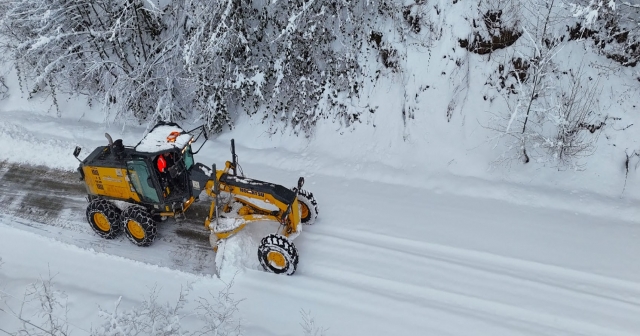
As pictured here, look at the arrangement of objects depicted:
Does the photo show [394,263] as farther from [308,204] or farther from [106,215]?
[106,215]

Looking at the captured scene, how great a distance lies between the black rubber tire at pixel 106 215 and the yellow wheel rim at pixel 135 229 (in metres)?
0.35

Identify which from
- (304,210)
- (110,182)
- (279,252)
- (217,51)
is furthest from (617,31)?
(110,182)

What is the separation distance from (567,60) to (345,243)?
6.08 meters

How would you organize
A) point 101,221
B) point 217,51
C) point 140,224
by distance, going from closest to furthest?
1. point 140,224
2. point 101,221
3. point 217,51

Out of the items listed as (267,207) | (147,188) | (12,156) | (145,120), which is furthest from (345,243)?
(12,156)

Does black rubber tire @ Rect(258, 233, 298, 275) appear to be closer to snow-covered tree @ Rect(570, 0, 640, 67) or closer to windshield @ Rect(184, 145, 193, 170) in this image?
windshield @ Rect(184, 145, 193, 170)

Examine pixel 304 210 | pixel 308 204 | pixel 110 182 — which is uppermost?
pixel 308 204

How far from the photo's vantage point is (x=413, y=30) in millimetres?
10625

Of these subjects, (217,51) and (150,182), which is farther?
(217,51)

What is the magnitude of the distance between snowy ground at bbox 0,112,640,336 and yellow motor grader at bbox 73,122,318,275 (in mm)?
409

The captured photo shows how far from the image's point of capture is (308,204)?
8.27 m

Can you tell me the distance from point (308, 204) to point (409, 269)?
209cm

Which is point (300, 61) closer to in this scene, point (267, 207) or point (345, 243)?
point (267, 207)

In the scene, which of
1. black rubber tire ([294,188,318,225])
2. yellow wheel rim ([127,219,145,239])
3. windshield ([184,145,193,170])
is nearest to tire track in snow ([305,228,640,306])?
black rubber tire ([294,188,318,225])
